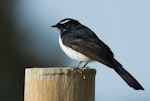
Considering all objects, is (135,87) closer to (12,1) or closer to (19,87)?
(19,87)

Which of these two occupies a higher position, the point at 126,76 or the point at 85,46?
the point at 85,46

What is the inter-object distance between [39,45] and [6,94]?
4146mm

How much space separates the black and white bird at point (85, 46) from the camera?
7.19m

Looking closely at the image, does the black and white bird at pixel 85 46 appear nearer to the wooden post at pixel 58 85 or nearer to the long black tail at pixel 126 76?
the long black tail at pixel 126 76

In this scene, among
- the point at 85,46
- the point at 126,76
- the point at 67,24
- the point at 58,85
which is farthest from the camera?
the point at 67,24

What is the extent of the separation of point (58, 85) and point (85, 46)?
2.29m

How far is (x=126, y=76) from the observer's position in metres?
6.85

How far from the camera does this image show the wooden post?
5.41 metres

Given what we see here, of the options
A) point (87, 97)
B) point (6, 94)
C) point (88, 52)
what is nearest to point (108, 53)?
point (88, 52)

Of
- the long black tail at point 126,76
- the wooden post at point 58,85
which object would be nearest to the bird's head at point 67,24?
the long black tail at point 126,76

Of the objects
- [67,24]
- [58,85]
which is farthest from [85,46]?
[58,85]

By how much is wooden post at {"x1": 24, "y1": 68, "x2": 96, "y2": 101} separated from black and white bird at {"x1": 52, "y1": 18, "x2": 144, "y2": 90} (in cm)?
118

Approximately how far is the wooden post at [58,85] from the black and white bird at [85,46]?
1.18m

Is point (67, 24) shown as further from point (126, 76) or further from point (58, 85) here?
point (58, 85)
